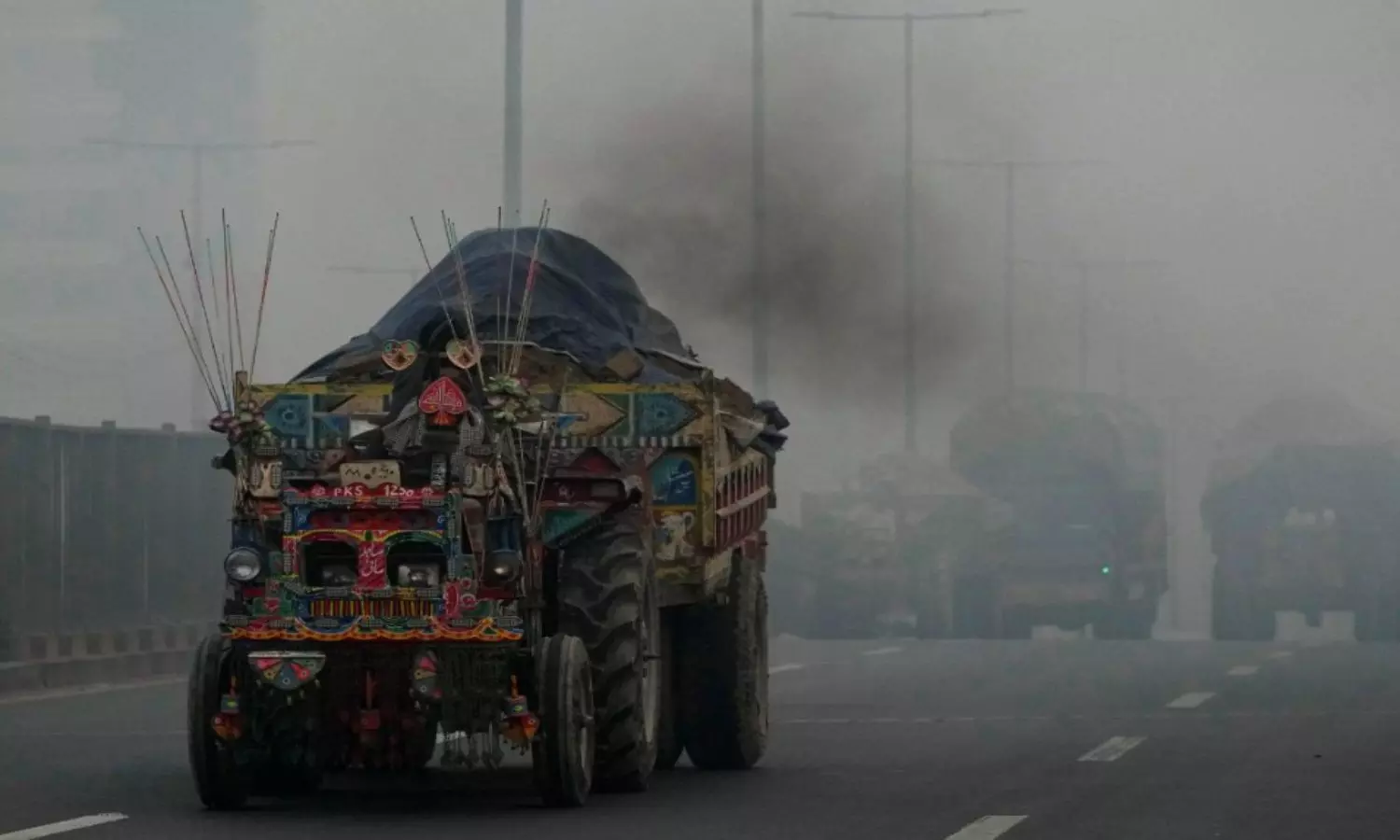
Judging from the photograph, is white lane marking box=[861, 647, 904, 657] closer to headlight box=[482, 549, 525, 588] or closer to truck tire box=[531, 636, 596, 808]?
truck tire box=[531, 636, 596, 808]

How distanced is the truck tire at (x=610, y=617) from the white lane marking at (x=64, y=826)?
7.74 ft

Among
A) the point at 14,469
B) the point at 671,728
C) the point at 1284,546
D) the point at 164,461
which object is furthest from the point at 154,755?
the point at 1284,546

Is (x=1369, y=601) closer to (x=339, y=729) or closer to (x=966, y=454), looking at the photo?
(x=966, y=454)

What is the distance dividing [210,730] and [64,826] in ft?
3.44

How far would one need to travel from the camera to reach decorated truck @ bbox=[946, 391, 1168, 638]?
1945 inches

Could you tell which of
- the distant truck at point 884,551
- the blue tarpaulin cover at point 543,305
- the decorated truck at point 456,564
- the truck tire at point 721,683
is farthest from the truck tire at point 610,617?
the distant truck at point 884,551

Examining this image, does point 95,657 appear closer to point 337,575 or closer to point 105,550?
point 105,550

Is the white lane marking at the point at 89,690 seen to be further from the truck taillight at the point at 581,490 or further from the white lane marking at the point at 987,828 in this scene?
the white lane marking at the point at 987,828

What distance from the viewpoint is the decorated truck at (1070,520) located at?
162ft

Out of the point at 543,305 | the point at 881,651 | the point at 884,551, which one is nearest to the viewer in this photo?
the point at 543,305

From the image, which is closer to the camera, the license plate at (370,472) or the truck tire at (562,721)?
the truck tire at (562,721)

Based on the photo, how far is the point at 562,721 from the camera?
16.1m

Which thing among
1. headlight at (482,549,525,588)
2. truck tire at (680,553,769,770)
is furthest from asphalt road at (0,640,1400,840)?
headlight at (482,549,525,588)

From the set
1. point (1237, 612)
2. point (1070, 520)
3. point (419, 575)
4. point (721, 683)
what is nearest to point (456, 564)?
point (419, 575)
